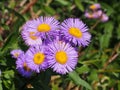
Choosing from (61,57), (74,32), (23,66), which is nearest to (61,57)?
(61,57)

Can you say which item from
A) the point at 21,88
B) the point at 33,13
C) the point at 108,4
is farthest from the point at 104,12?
the point at 21,88

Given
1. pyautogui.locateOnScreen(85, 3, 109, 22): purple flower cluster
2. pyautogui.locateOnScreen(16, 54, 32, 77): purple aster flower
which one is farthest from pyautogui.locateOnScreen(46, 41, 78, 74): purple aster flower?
pyautogui.locateOnScreen(85, 3, 109, 22): purple flower cluster

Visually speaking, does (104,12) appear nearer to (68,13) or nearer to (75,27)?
(68,13)

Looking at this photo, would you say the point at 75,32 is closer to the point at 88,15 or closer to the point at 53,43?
the point at 53,43

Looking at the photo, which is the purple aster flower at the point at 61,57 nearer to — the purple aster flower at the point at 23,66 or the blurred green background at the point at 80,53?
the blurred green background at the point at 80,53

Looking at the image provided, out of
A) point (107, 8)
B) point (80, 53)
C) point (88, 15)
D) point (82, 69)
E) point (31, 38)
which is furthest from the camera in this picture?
point (107, 8)

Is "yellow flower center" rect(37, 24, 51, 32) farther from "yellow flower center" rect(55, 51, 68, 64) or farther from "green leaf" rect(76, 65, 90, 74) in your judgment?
"green leaf" rect(76, 65, 90, 74)

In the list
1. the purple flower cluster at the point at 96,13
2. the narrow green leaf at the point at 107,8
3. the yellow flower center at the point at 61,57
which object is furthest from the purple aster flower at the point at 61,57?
the narrow green leaf at the point at 107,8
